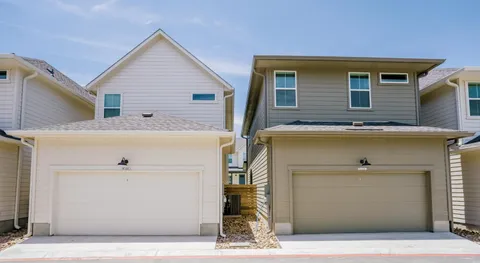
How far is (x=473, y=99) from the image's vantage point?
13.0 m

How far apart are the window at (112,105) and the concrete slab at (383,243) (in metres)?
8.10

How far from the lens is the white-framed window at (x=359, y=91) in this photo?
1337 cm

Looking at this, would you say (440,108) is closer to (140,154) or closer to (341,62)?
(341,62)

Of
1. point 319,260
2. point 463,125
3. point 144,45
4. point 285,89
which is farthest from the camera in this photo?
point 144,45

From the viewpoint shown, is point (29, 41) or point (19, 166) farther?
point (29, 41)

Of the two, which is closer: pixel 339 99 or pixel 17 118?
pixel 17 118

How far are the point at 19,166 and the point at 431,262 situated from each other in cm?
1229

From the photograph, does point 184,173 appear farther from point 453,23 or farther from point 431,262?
point 453,23

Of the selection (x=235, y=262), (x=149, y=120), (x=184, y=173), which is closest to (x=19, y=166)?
(x=149, y=120)

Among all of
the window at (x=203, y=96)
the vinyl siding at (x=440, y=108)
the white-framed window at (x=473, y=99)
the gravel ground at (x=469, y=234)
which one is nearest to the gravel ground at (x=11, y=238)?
the window at (x=203, y=96)

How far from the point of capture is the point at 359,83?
13.5m

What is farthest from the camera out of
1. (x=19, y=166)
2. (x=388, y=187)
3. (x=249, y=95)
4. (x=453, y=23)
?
(x=249, y=95)

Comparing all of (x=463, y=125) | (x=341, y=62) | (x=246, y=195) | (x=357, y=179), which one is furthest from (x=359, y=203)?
(x=246, y=195)

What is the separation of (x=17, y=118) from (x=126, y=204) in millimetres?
5186
